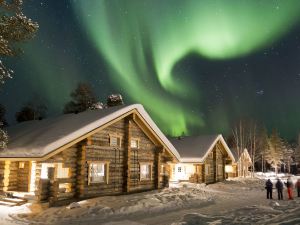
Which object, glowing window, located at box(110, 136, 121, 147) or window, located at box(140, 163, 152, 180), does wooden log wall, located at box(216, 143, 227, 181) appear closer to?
window, located at box(140, 163, 152, 180)

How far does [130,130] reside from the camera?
75.9ft

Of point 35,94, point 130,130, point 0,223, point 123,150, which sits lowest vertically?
Answer: point 0,223

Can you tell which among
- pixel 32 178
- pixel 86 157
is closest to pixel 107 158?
pixel 86 157

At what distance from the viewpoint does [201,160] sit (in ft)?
117

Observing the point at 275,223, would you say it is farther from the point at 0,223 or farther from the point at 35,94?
the point at 35,94

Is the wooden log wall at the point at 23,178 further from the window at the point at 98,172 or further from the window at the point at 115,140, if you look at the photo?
the window at the point at 115,140

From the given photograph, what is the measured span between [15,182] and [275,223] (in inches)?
649

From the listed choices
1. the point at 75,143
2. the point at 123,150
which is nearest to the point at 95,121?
the point at 75,143

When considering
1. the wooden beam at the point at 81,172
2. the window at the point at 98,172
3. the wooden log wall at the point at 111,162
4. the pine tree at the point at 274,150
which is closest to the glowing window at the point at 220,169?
the wooden log wall at the point at 111,162

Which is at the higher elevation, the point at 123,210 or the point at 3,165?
the point at 3,165

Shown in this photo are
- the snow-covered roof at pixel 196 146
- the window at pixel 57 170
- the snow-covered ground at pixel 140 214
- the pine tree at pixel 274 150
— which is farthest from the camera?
the pine tree at pixel 274 150

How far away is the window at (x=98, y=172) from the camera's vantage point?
20.2 meters

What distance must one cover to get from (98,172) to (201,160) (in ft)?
56.9

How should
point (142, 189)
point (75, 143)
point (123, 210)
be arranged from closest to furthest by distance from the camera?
1. point (123, 210)
2. point (75, 143)
3. point (142, 189)
